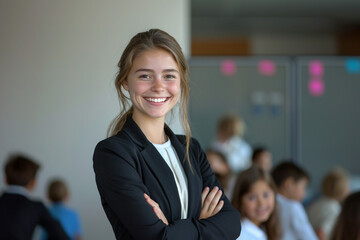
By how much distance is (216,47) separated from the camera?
8.08m

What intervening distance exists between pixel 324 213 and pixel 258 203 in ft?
5.84

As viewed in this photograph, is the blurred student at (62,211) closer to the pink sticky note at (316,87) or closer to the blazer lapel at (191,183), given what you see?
the blazer lapel at (191,183)

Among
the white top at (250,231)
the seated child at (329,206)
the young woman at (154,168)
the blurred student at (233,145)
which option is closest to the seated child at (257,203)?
the white top at (250,231)

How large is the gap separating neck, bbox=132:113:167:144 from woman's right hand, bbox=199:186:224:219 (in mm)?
221

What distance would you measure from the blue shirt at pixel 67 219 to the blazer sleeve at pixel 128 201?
261 centimetres

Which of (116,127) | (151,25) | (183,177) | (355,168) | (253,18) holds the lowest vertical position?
(355,168)

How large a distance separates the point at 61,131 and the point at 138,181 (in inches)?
115

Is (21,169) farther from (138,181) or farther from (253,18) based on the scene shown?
(253,18)

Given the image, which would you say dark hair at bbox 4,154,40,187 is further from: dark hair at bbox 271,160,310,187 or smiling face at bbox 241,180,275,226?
dark hair at bbox 271,160,310,187

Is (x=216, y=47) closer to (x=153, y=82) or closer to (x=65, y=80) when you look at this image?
(x=65, y=80)

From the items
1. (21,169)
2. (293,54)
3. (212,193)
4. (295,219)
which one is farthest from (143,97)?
(293,54)

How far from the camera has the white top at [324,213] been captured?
455cm

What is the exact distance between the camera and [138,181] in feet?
5.79

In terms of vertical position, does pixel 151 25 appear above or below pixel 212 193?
above
